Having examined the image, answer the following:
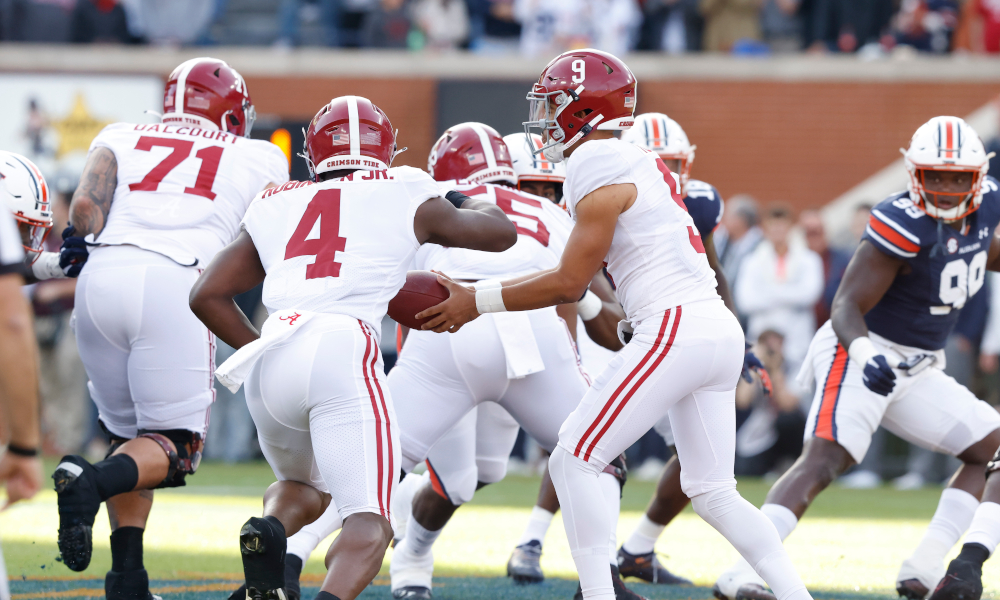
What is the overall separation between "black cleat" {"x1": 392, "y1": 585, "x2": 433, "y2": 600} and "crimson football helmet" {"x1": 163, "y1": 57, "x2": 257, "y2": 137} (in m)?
2.05

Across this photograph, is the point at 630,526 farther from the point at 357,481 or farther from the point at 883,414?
the point at 357,481

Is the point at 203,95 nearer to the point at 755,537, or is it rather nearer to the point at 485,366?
the point at 485,366

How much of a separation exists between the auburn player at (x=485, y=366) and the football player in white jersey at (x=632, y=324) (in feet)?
2.25

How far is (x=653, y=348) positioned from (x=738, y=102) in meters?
→ 10.2

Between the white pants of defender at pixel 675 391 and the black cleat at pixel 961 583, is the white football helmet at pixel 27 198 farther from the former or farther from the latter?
the black cleat at pixel 961 583

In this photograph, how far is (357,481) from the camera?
3.51 metres

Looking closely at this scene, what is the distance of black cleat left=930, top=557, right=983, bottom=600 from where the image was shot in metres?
4.39

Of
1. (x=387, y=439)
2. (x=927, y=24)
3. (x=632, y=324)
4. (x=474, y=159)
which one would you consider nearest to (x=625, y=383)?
(x=632, y=324)

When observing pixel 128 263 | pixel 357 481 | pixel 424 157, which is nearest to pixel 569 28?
pixel 424 157

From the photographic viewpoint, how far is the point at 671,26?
13383mm

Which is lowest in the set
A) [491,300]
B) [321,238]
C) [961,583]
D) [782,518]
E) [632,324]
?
[961,583]

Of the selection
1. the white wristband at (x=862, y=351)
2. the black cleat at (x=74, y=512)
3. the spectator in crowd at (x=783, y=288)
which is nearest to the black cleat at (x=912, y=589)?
the white wristband at (x=862, y=351)

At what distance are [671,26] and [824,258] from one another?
4.03 m

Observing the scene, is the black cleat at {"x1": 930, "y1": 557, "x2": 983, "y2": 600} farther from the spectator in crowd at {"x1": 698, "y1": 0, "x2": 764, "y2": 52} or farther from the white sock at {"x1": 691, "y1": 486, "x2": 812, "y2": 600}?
the spectator in crowd at {"x1": 698, "y1": 0, "x2": 764, "y2": 52}
